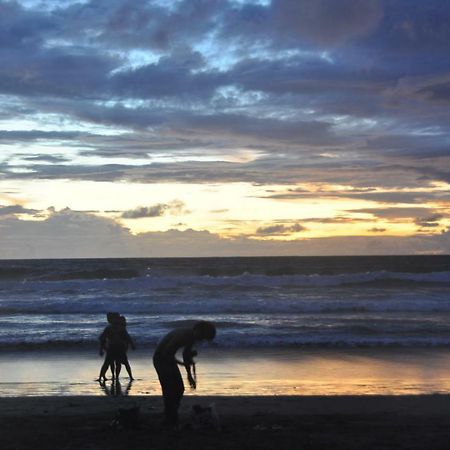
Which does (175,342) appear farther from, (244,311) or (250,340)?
(244,311)

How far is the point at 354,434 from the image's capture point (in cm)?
864

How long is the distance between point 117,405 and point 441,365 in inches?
316

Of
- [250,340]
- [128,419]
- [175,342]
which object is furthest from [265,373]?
[175,342]

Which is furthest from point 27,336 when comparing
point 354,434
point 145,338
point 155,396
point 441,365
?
point 354,434

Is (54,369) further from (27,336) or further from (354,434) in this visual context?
(354,434)

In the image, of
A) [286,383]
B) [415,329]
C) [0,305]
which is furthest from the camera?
[0,305]

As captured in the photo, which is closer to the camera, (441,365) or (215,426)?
(215,426)

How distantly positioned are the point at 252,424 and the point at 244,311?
18.8 meters

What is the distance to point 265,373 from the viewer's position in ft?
46.7

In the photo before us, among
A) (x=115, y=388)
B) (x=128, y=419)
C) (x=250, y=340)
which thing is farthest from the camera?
(x=250, y=340)

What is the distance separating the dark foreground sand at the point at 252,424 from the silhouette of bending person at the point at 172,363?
325 mm

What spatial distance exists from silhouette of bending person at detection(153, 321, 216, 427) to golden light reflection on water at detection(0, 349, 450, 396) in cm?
325

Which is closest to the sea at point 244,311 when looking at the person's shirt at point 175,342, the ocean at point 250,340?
the ocean at point 250,340

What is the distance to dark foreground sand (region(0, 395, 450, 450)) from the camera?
8070 mm
